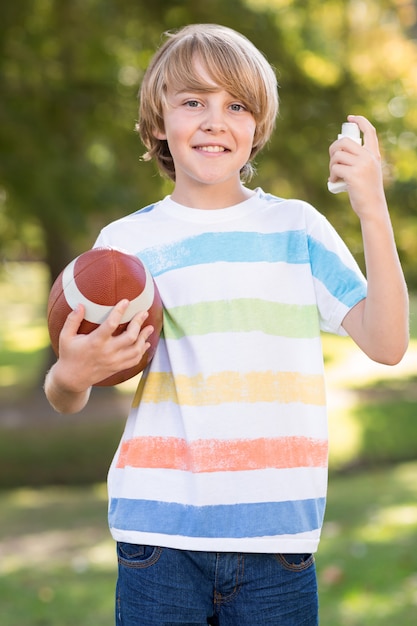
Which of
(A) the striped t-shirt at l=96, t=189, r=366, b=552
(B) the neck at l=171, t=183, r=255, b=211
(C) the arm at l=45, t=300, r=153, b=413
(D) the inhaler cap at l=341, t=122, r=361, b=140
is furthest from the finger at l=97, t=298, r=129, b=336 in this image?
(D) the inhaler cap at l=341, t=122, r=361, b=140

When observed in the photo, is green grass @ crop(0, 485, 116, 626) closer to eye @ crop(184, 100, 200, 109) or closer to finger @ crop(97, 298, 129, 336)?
finger @ crop(97, 298, 129, 336)

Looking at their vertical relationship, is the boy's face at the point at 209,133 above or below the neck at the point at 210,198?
above

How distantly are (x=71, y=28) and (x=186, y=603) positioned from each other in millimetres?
13468

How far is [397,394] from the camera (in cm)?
1811

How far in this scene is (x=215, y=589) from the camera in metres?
2.17

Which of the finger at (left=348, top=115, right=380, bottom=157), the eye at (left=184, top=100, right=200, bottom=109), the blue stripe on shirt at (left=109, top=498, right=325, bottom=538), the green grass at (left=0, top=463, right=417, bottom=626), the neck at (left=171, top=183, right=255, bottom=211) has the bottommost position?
the green grass at (left=0, top=463, right=417, bottom=626)

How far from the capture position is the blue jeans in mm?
2154

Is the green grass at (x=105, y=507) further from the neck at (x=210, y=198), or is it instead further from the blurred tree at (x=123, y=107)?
the neck at (x=210, y=198)

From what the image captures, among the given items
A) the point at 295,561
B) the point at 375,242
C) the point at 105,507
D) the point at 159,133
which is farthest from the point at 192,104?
the point at 105,507

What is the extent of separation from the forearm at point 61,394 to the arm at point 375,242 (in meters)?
0.68

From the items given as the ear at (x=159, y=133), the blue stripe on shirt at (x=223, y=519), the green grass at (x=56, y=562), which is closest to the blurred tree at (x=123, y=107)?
the green grass at (x=56, y=562)

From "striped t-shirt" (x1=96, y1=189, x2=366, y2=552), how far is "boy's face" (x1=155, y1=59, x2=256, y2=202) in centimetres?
14

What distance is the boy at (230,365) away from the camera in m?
2.16

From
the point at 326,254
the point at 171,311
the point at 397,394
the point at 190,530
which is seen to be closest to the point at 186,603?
the point at 190,530
